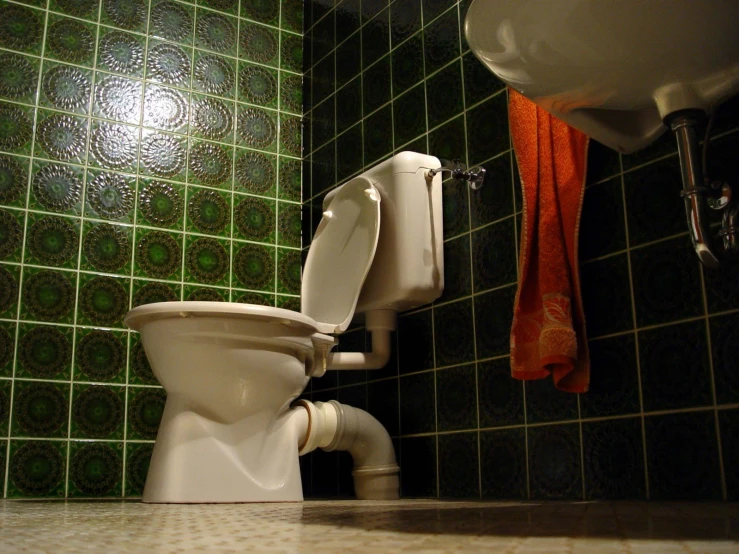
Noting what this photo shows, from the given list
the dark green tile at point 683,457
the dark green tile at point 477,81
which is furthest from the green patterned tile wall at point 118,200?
the dark green tile at point 683,457

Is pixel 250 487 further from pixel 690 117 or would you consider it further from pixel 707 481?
pixel 690 117

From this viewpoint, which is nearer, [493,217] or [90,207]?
[493,217]

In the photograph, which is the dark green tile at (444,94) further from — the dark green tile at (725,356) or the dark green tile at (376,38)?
the dark green tile at (725,356)

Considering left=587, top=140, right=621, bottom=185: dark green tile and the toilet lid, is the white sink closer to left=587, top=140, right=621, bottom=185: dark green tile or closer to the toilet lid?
left=587, top=140, right=621, bottom=185: dark green tile

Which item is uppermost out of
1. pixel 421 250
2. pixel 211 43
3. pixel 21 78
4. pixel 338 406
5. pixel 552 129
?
pixel 211 43

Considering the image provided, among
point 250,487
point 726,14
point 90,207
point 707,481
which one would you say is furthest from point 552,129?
point 90,207

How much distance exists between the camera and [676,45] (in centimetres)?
124

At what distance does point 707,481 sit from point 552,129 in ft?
2.62

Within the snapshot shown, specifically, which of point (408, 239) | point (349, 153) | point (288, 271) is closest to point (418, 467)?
point (408, 239)

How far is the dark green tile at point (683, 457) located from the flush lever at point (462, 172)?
78 cm

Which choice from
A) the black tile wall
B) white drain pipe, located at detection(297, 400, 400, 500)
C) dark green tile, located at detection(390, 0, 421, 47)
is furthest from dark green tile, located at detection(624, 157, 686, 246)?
dark green tile, located at detection(390, 0, 421, 47)

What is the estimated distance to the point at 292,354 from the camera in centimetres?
206

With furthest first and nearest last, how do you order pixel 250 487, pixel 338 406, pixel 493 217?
pixel 338 406
pixel 493 217
pixel 250 487

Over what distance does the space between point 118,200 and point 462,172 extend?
1181 millimetres
